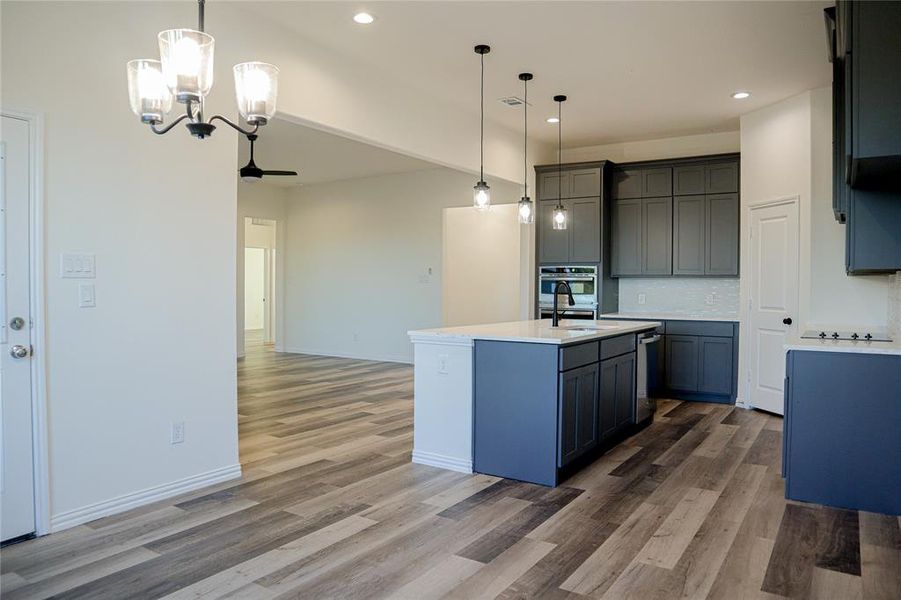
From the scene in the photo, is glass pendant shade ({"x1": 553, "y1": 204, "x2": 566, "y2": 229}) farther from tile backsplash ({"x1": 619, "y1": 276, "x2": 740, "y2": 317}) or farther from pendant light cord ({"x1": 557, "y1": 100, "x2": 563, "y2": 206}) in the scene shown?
tile backsplash ({"x1": 619, "y1": 276, "x2": 740, "y2": 317})

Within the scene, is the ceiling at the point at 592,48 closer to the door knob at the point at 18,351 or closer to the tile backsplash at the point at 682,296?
the tile backsplash at the point at 682,296

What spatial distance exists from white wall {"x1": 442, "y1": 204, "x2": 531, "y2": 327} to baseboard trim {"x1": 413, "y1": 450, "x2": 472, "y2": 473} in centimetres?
551

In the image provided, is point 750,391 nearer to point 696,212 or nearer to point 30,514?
point 696,212

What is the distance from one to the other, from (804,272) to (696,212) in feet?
4.81

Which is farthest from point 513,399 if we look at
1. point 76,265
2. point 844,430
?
point 76,265

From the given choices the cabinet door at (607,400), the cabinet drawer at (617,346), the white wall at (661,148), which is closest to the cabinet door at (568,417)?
the cabinet door at (607,400)

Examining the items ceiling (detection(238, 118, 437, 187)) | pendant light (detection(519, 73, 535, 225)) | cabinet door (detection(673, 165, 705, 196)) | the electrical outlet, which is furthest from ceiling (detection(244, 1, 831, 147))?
the electrical outlet

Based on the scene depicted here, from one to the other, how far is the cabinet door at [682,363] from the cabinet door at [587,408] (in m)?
2.63

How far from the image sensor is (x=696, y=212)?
21.6 ft

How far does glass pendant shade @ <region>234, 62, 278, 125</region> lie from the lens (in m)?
2.30

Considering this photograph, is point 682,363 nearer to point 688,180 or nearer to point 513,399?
point 688,180

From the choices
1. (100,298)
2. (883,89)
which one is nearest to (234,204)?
(100,298)

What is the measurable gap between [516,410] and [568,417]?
0.32 metres

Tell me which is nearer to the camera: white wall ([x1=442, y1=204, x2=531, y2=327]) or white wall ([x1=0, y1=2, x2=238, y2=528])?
white wall ([x1=0, y1=2, x2=238, y2=528])
